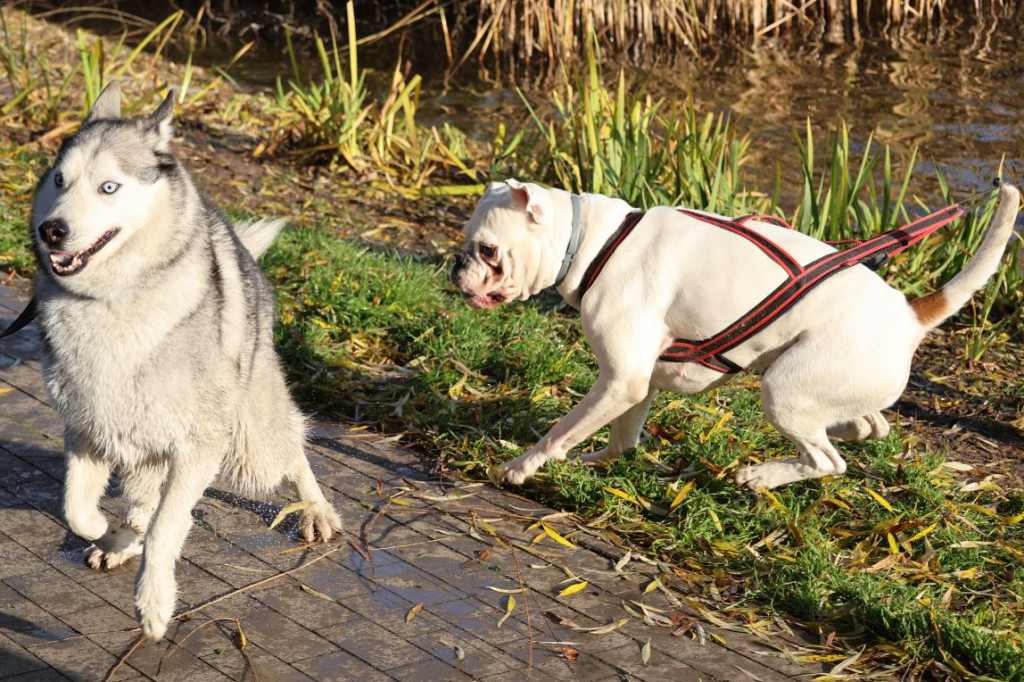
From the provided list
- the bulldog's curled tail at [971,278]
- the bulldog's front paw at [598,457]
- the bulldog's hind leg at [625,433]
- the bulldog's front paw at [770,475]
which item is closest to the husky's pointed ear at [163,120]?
the bulldog's hind leg at [625,433]

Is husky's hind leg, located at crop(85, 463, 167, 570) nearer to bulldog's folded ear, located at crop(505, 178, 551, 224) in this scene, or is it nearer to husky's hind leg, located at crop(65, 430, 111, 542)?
husky's hind leg, located at crop(65, 430, 111, 542)

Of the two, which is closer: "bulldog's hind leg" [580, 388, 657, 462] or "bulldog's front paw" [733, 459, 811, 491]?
"bulldog's front paw" [733, 459, 811, 491]

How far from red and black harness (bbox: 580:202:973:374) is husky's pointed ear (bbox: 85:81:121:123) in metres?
1.75

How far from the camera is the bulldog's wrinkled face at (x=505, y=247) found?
167 inches

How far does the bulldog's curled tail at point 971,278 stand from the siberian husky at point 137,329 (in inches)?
96.4

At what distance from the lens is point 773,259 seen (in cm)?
418

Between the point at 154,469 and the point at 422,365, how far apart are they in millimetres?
1952

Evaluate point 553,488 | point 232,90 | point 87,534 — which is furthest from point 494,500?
point 232,90

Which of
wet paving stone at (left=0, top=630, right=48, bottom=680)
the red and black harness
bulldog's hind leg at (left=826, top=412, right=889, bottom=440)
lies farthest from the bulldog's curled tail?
wet paving stone at (left=0, top=630, right=48, bottom=680)

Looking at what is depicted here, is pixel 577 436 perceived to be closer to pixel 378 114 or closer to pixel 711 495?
pixel 711 495

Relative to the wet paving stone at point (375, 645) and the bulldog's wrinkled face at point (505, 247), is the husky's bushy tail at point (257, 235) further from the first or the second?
the wet paving stone at point (375, 645)

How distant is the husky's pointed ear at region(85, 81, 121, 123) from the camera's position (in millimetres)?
3485

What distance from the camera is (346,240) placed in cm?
710

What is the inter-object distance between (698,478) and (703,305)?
817mm
